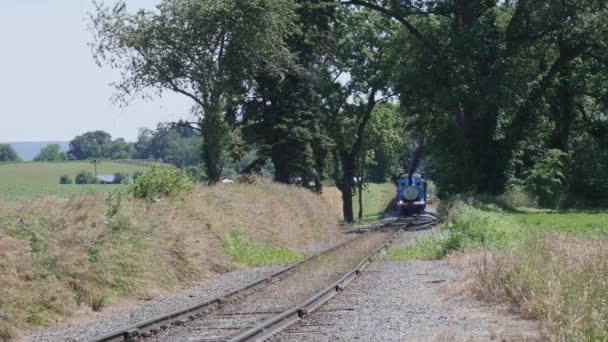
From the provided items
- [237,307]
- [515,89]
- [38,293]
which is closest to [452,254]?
[237,307]

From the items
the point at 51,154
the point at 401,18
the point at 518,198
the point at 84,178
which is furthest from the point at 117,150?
the point at 518,198

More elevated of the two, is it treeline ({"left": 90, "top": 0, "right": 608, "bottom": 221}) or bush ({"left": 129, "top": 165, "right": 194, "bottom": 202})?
treeline ({"left": 90, "top": 0, "right": 608, "bottom": 221})

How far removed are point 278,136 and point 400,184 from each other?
14.1 meters

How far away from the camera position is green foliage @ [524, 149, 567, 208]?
178 ft

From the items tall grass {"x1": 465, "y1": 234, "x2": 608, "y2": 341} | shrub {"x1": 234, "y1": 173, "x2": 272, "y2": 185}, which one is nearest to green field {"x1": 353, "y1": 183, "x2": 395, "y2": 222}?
shrub {"x1": 234, "y1": 173, "x2": 272, "y2": 185}

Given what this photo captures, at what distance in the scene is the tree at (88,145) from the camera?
165 m

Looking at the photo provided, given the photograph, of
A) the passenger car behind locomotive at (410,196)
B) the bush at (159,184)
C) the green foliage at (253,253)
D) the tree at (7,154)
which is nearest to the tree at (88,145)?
the tree at (7,154)

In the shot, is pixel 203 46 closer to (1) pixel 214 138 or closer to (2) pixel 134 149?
(1) pixel 214 138

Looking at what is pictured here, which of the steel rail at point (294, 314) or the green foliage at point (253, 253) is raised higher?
the steel rail at point (294, 314)

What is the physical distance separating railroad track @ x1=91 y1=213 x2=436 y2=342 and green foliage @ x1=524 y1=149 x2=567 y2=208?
32.7m

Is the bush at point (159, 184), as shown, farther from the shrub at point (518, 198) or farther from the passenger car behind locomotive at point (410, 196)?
the passenger car behind locomotive at point (410, 196)

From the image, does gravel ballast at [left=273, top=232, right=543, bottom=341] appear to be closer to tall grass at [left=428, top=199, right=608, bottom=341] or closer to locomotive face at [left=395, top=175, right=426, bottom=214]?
tall grass at [left=428, top=199, right=608, bottom=341]

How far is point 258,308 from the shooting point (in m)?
15.1

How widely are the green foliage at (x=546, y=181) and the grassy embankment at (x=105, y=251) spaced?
95.6ft
